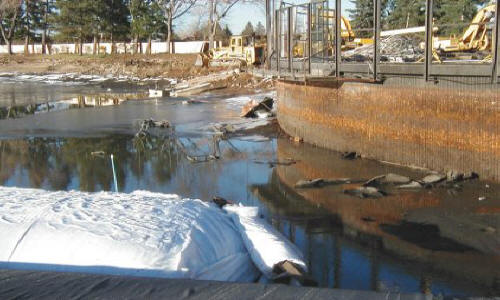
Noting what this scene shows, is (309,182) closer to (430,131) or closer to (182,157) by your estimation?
(430,131)

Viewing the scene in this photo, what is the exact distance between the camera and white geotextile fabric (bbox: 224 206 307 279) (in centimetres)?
661

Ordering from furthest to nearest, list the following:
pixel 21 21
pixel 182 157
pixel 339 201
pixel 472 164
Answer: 1. pixel 21 21
2. pixel 182 157
3. pixel 472 164
4. pixel 339 201

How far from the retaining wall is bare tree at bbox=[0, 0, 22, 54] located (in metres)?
70.2

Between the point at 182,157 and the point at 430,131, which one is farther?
the point at 182,157

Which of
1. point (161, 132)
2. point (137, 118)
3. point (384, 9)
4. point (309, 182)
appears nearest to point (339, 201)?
point (309, 182)

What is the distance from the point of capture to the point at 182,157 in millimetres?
15492

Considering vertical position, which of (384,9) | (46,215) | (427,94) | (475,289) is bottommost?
(475,289)

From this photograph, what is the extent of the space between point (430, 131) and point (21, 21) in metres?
82.7

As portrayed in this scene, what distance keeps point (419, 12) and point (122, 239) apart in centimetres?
3585

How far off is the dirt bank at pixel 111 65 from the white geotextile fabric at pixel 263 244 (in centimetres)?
4072

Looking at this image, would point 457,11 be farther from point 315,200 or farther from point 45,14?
point 45,14

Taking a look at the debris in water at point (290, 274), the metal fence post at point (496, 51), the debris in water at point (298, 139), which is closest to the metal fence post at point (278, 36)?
the debris in water at point (298, 139)

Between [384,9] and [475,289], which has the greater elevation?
[384,9]

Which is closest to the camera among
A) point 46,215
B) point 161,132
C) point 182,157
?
point 46,215
